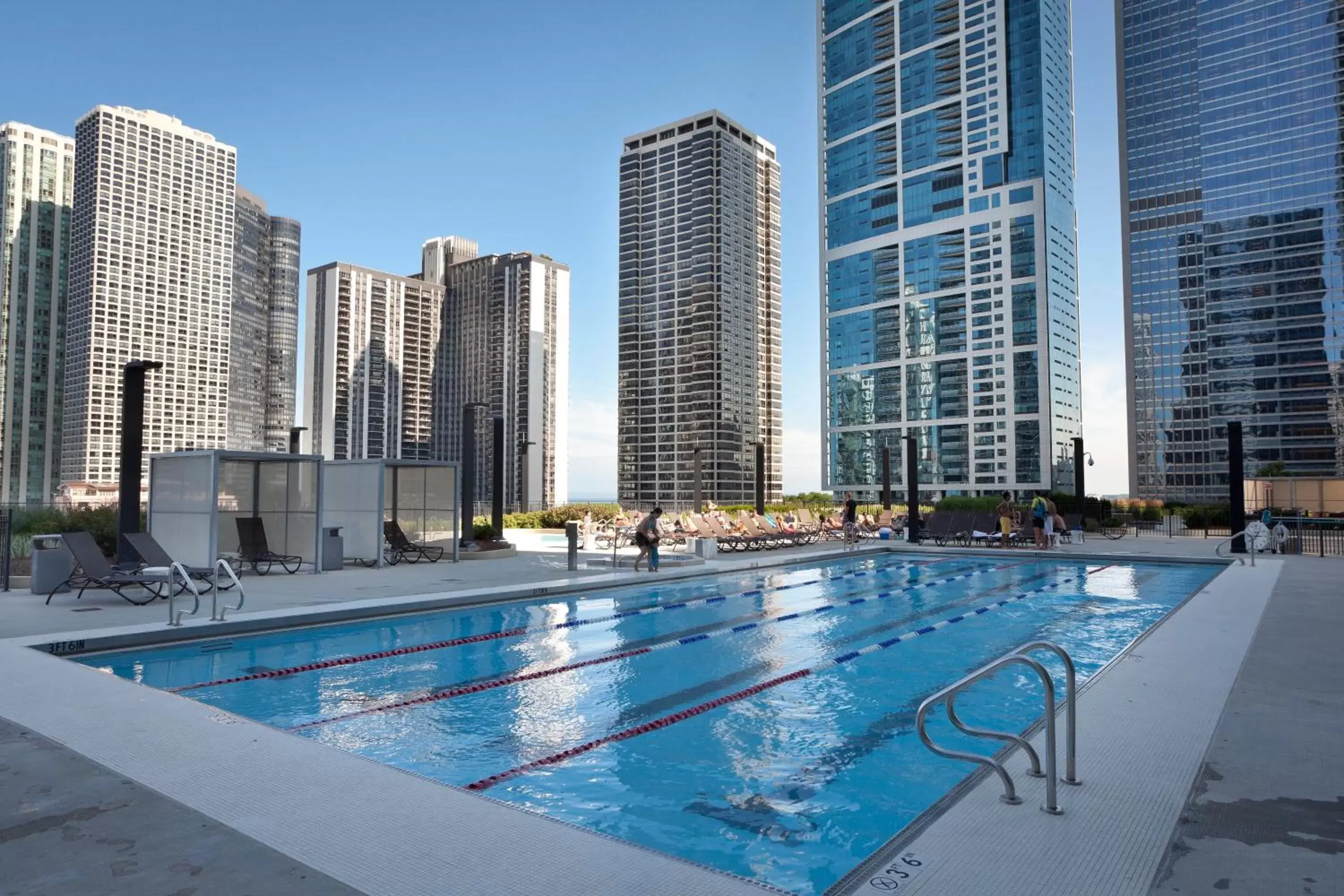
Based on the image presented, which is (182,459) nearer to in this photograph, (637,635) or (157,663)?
(157,663)

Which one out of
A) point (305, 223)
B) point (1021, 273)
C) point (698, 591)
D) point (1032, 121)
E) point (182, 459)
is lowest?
point (698, 591)

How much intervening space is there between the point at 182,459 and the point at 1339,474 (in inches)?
4487

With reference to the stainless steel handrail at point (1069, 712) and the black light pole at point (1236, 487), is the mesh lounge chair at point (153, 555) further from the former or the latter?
the black light pole at point (1236, 487)

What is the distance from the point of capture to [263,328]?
13888 centimetres

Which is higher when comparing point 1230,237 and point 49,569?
point 1230,237

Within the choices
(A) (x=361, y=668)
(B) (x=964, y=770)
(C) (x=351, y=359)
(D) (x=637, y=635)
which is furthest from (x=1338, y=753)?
(C) (x=351, y=359)

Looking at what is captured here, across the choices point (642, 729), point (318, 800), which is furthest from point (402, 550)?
point (318, 800)

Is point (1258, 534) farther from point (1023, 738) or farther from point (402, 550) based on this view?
point (402, 550)

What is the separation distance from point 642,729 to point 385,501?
13.2 metres

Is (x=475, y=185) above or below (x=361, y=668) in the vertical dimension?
above

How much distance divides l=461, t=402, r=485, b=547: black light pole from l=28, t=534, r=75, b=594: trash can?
26.0ft

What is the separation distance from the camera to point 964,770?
15.9 ft

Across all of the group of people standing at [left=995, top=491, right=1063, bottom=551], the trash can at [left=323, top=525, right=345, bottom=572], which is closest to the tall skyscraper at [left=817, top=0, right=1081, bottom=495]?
the group of people standing at [left=995, top=491, right=1063, bottom=551]

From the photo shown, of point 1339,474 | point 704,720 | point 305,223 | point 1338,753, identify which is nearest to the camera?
point 1338,753
